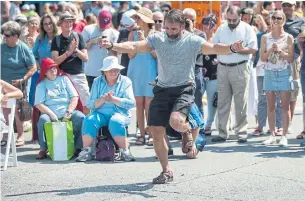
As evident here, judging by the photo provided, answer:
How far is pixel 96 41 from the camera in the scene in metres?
12.0

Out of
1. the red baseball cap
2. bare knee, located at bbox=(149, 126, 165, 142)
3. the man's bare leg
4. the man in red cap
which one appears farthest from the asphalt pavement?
the red baseball cap

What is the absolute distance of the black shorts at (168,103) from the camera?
8133mm

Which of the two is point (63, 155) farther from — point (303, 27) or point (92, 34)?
point (303, 27)

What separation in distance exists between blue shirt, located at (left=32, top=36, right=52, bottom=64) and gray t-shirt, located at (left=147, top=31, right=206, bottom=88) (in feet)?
11.4

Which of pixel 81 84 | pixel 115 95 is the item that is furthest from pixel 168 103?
pixel 81 84

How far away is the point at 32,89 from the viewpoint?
1157 cm

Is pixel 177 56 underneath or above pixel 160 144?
above

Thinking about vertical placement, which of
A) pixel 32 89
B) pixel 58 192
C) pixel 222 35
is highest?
pixel 222 35

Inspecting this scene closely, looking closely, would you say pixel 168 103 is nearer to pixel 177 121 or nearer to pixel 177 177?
pixel 177 121

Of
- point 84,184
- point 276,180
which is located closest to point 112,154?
point 84,184

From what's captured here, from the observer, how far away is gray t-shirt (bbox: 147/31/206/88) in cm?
812

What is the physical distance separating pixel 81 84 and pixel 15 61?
97 centimetres

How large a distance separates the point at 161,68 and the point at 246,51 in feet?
9.38

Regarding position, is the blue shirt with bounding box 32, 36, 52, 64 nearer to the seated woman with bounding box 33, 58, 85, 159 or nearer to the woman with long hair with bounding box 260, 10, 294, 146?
the seated woman with bounding box 33, 58, 85, 159
